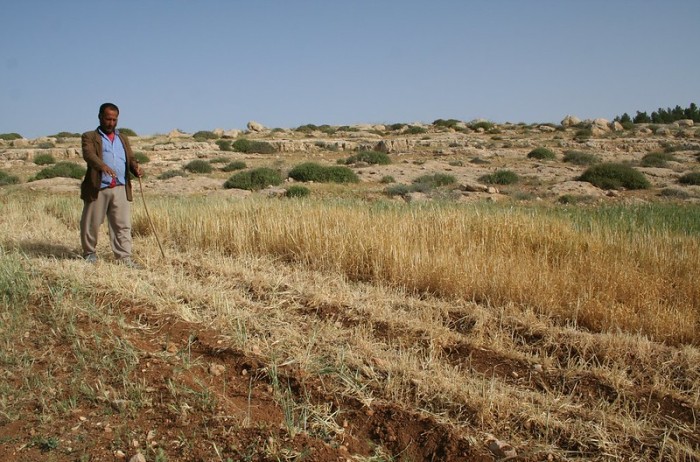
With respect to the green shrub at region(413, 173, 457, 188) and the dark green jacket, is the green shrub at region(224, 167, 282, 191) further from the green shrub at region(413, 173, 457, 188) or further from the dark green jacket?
the dark green jacket

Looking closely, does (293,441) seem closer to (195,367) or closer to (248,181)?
(195,367)

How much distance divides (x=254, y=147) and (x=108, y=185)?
2789cm

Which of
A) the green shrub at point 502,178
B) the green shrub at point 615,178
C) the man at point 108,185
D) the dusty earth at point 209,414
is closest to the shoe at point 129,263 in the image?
the man at point 108,185

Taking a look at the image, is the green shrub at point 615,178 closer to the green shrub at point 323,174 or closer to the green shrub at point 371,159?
the green shrub at point 323,174

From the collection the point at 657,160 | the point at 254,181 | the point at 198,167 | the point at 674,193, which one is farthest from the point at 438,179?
the point at 657,160

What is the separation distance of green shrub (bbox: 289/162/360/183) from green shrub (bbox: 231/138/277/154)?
1358 cm

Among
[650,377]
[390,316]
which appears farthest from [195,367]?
[650,377]

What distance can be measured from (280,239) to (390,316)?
2959 millimetres

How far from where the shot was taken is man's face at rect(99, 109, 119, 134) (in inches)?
248

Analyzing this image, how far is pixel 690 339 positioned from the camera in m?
4.61

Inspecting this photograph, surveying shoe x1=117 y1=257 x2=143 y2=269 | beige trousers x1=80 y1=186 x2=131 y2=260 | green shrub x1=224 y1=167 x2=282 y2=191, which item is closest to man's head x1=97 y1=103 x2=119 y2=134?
beige trousers x1=80 y1=186 x2=131 y2=260

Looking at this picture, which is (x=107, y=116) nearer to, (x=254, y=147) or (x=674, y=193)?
(x=674, y=193)

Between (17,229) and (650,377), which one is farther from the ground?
(17,229)

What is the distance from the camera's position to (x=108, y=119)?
20.7ft
